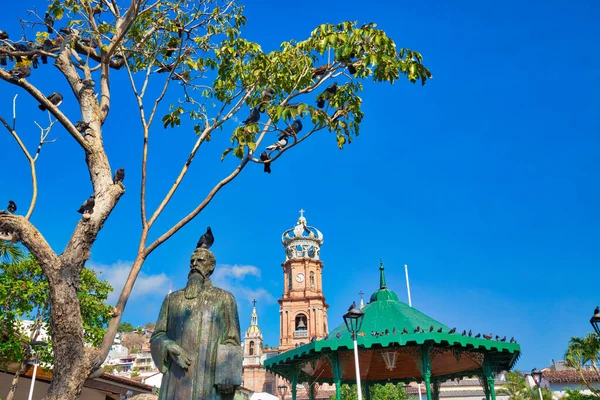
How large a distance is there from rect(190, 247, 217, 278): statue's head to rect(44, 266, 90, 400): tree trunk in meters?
3.30

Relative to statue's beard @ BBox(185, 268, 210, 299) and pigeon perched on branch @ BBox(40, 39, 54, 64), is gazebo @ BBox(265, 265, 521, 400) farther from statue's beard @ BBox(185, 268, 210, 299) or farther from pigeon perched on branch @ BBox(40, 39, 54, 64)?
pigeon perched on branch @ BBox(40, 39, 54, 64)

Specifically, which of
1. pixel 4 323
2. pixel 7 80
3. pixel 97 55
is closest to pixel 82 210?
pixel 7 80

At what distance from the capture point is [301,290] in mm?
59188

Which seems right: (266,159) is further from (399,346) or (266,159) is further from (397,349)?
(397,349)

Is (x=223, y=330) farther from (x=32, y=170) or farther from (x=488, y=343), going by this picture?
(x=488, y=343)

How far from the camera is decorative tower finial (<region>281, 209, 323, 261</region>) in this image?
59.8 metres

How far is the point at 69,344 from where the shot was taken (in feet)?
22.9

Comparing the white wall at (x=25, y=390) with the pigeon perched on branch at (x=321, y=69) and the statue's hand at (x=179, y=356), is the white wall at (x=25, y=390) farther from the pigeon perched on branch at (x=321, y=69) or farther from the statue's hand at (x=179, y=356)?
the statue's hand at (x=179, y=356)

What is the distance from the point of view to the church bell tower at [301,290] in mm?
57697

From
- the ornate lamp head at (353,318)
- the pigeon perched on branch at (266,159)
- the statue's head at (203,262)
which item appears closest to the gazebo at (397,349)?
the ornate lamp head at (353,318)

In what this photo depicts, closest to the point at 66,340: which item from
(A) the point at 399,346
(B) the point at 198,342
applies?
(B) the point at 198,342

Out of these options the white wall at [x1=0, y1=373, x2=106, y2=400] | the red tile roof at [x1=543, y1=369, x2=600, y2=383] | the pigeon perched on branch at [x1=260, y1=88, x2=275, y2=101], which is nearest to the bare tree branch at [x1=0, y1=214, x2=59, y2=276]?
the pigeon perched on branch at [x1=260, y1=88, x2=275, y2=101]

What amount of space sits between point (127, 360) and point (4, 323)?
80522 millimetres

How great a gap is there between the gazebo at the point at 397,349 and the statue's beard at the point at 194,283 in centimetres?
880
